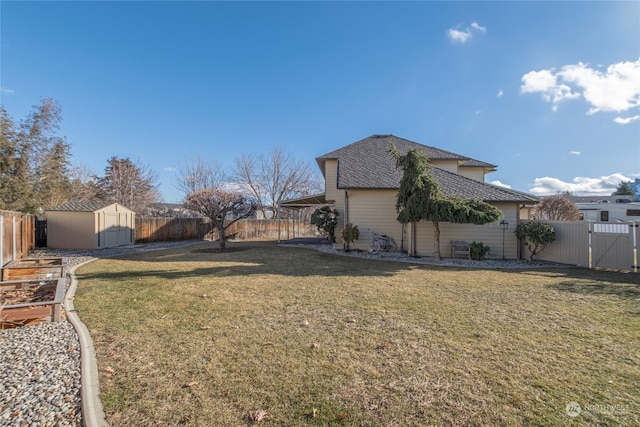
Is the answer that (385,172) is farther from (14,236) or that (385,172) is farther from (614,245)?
(14,236)

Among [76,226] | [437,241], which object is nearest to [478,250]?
[437,241]

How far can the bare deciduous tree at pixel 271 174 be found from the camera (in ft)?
108

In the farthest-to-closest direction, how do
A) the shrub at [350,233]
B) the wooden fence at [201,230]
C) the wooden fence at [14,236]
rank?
the wooden fence at [201,230]
the shrub at [350,233]
the wooden fence at [14,236]

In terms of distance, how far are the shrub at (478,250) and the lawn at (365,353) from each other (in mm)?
4361

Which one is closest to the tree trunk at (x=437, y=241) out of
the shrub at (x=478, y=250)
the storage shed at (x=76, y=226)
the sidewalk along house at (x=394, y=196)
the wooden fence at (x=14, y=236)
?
the sidewalk along house at (x=394, y=196)

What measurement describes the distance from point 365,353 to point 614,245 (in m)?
11.4

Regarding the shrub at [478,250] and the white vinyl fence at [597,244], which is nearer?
the white vinyl fence at [597,244]

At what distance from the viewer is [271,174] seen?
3328 cm

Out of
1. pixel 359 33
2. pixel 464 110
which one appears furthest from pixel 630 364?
pixel 464 110

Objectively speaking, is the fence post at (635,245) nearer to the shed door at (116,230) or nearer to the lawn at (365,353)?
the lawn at (365,353)

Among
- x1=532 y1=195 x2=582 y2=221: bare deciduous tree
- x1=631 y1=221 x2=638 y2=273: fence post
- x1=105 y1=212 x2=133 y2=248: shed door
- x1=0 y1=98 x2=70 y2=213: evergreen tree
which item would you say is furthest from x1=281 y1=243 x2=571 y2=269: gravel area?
x1=0 y1=98 x2=70 y2=213: evergreen tree

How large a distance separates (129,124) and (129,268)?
16.3m

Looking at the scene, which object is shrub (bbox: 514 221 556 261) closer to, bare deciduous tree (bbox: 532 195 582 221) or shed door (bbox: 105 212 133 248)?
bare deciduous tree (bbox: 532 195 582 221)

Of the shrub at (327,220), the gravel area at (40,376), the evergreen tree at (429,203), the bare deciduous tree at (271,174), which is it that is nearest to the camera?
the gravel area at (40,376)
